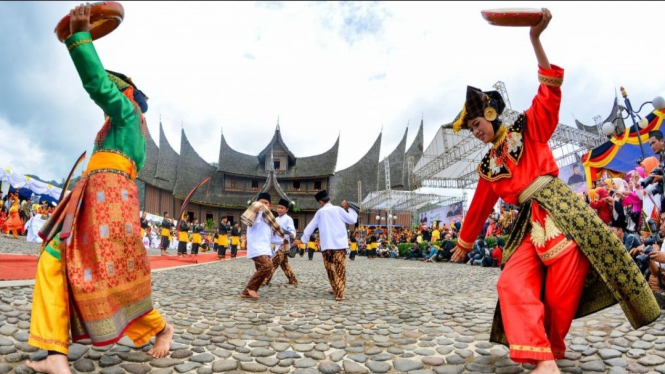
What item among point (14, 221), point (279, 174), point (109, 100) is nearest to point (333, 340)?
point (109, 100)

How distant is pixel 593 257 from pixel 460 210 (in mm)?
18001

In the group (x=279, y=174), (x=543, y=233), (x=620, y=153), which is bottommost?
(x=543, y=233)

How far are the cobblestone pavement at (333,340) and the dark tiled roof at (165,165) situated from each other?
26.2 metres

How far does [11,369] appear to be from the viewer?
2180 millimetres

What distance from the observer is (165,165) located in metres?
29.8

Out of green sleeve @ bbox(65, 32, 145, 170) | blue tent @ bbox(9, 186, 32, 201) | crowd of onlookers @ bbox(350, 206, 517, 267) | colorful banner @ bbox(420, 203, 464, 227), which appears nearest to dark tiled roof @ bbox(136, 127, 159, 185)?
blue tent @ bbox(9, 186, 32, 201)

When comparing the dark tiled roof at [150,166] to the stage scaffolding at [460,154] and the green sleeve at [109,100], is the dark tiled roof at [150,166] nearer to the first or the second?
the stage scaffolding at [460,154]

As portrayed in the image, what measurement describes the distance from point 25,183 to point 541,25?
1003 inches

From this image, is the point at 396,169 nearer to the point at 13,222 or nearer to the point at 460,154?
the point at 460,154

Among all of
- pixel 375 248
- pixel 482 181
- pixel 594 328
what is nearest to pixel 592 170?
pixel 375 248

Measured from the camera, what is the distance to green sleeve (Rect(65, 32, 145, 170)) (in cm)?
198

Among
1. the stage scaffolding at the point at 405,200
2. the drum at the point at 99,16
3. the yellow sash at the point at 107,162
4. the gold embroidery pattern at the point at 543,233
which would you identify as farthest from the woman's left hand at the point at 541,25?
the stage scaffolding at the point at 405,200

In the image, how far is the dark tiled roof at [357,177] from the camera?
3212 cm

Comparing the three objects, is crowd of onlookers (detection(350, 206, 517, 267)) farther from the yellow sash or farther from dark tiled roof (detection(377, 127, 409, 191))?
dark tiled roof (detection(377, 127, 409, 191))
